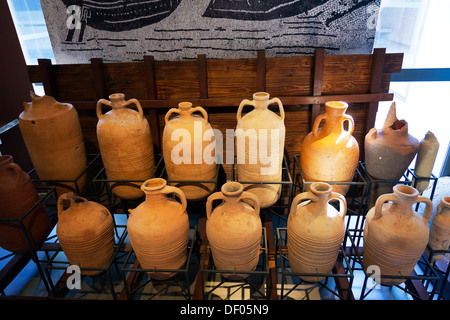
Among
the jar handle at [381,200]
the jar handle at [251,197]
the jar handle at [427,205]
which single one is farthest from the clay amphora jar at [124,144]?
the jar handle at [427,205]

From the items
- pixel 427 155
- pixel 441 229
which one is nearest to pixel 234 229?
pixel 441 229

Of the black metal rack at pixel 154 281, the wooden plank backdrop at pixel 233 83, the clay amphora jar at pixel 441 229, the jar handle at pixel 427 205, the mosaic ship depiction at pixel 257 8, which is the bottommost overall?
the black metal rack at pixel 154 281

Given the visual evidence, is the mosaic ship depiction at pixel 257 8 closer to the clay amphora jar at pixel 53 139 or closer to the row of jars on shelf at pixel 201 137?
the row of jars on shelf at pixel 201 137

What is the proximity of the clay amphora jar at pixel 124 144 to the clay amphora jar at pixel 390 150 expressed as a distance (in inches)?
77.6

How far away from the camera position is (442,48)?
3445mm

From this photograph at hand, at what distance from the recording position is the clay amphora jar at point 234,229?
2.19 metres

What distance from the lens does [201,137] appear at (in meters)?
2.63

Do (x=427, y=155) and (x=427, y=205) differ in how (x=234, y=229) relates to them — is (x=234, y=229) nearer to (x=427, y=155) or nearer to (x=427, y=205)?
(x=427, y=205)

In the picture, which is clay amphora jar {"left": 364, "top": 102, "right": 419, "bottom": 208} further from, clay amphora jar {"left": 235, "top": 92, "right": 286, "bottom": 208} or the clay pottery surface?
clay amphora jar {"left": 235, "top": 92, "right": 286, "bottom": 208}

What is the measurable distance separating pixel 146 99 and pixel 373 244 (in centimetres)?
234

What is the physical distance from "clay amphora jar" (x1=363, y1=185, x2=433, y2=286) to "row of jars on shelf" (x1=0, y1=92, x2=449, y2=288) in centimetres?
51

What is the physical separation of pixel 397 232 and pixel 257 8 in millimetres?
2147

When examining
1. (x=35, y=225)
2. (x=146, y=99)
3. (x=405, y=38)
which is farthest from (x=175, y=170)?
(x=405, y=38)

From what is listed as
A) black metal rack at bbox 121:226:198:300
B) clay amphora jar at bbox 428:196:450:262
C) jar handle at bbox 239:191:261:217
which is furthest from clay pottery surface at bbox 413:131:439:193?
black metal rack at bbox 121:226:198:300
